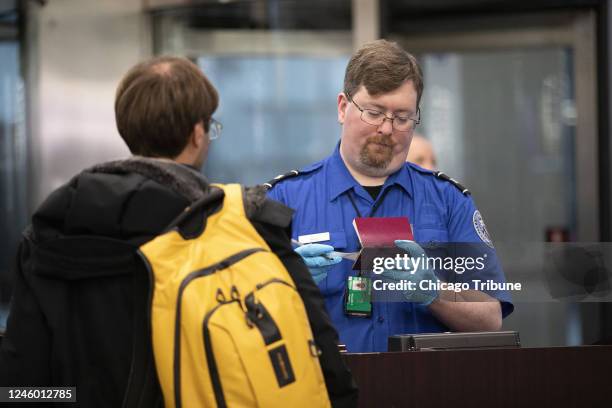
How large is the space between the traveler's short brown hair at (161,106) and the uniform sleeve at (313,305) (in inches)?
7.8

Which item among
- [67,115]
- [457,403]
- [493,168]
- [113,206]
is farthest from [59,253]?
[493,168]

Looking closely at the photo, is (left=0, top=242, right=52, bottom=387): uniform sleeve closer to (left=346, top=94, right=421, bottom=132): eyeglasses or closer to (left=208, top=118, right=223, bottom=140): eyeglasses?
A: (left=208, top=118, right=223, bottom=140): eyeglasses

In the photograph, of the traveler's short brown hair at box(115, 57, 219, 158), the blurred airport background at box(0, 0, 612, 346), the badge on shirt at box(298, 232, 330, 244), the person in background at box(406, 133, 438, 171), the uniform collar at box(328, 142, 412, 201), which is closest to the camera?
the traveler's short brown hair at box(115, 57, 219, 158)

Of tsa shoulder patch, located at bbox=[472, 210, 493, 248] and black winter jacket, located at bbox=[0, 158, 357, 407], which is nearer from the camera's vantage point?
black winter jacket, located at bbox=[0, 158, 357, 407]

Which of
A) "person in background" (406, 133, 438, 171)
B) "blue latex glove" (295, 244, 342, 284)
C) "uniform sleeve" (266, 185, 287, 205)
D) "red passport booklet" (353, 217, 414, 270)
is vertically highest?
"person in background" (406, 133, 438, 171)

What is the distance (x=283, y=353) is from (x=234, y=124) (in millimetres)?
3415

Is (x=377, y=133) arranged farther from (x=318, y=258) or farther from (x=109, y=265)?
(x=109, y=265)

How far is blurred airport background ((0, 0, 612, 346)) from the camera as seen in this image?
15.0 feet

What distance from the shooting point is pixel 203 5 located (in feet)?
15.2

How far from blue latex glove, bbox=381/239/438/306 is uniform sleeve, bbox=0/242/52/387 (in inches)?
30.3

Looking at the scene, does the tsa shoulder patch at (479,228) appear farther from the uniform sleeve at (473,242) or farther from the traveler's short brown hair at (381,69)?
the traveler's short brown hair at (381,69)

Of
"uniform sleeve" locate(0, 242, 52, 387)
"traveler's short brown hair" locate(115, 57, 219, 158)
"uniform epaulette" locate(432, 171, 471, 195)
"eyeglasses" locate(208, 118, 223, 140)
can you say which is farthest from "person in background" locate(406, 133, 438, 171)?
"uniform sleeve" locate(0, 242, 52, 387)

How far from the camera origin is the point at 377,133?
7.35ft

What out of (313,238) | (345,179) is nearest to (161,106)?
(313,238)
